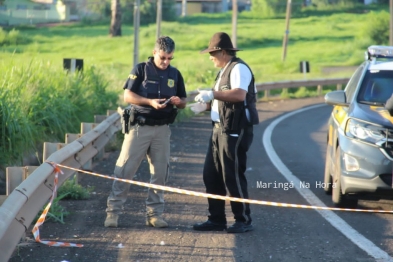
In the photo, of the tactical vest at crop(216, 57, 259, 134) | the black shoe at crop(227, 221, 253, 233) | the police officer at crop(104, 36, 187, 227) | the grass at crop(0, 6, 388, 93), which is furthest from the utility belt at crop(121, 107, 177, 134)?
the grass at crop(0, 6, 388, 93)

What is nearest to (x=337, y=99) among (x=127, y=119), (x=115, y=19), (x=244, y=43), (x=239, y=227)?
(x=239, y=227)

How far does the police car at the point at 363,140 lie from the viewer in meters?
8.59

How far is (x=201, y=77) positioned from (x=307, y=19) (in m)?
50.2

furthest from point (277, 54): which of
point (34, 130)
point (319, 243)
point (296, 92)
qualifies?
point (319, 243)

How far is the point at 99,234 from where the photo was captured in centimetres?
747

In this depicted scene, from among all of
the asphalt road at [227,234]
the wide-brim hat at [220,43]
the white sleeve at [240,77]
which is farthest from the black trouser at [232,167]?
the wide-brim hat at [220,43]

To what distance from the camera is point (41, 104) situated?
12.7 metres

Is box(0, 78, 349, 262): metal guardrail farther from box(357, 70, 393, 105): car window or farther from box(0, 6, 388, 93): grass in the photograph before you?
box(0, 6, 388, 93): grass

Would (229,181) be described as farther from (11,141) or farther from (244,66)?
(11,141)

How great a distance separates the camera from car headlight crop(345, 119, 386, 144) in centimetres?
862

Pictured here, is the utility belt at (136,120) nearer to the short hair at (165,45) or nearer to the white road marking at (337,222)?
the short hair at (165,45)

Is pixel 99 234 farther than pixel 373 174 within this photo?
No

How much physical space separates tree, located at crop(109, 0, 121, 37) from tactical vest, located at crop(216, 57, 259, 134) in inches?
1885

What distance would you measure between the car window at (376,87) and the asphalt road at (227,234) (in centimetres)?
128
